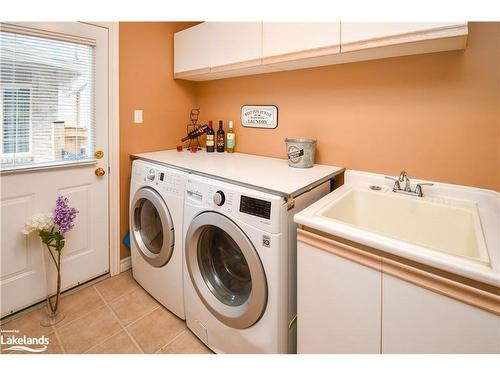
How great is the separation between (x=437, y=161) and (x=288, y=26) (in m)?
1.07

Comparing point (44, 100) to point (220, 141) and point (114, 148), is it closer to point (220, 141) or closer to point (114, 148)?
point (114, 148)

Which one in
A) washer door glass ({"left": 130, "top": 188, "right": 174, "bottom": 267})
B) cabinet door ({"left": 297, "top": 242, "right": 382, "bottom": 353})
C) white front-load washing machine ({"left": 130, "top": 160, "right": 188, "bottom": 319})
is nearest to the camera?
cabinet door ({"left": 297, "top": 242, "right": 382, "bottom": 353})

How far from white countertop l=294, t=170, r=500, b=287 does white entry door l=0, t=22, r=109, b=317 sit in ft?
5.20

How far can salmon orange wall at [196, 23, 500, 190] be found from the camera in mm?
1225

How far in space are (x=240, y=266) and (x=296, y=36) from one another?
129cm

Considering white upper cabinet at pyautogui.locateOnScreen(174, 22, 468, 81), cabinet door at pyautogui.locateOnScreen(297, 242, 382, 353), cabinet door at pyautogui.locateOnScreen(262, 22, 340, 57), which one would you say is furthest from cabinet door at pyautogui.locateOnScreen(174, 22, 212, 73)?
cabinet door at pyautogui.locateOnScreen(297, 242, 382, 353)

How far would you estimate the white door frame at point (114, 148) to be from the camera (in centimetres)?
187

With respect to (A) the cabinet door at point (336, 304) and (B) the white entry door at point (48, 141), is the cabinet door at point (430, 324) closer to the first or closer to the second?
(A) the cabinet door at point (336, 304)

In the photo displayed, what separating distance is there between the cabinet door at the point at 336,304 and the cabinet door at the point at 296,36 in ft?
3.34

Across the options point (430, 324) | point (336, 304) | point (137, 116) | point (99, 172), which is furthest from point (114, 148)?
point (430, 324)

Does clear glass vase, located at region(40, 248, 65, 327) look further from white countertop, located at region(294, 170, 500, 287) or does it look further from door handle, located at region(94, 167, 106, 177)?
white countertop, located at region(294, 170, 500, 287)

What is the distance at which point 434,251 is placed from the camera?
820 mm

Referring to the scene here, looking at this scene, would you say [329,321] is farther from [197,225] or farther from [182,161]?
[182,161]

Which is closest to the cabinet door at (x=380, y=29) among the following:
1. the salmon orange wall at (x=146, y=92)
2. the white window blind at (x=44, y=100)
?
the salmon orange wall at (x=146, y=92)
